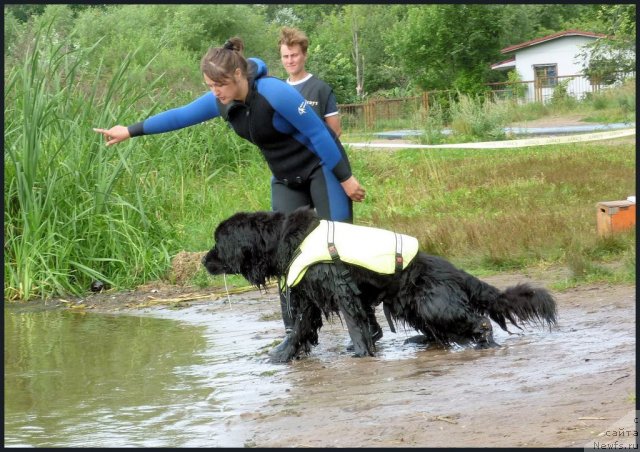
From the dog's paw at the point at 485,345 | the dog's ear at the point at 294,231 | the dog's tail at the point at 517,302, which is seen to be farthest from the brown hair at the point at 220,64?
the dog's paw at the point at 485,345

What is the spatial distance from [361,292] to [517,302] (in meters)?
1.03

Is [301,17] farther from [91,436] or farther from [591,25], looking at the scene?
[91,436]

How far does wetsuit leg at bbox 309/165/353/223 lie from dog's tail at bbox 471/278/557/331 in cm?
106

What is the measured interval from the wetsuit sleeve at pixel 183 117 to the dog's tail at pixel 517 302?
85.4 inches

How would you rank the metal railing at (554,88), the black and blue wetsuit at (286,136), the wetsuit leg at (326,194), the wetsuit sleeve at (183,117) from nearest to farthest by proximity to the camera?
the black and blue wetsuit at (286,136)
the wetsuit leg at (326,194)
the wetsuit sleeve at (183,117)
the metal railing at (554,88)

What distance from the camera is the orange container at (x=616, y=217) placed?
9.66 meters

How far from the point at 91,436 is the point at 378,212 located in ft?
27.1

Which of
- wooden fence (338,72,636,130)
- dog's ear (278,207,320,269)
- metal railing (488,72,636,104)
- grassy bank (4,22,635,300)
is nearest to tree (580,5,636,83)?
wooden fence (338,72,636,130)

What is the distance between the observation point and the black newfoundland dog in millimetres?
6324

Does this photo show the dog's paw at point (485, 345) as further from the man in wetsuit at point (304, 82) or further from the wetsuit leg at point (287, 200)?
the man in wetsuit at point (304, 82)

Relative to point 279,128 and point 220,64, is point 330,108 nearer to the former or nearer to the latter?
point 279,128

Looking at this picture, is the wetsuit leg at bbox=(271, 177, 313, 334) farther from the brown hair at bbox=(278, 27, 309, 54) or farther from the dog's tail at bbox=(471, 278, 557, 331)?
the dog's tail at bbox=(471, 278, 557, 331)

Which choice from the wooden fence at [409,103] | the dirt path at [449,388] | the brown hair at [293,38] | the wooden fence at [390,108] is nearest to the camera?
the dirt path at [449,388]

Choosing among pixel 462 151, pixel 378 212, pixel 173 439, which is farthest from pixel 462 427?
pixel 462 151
